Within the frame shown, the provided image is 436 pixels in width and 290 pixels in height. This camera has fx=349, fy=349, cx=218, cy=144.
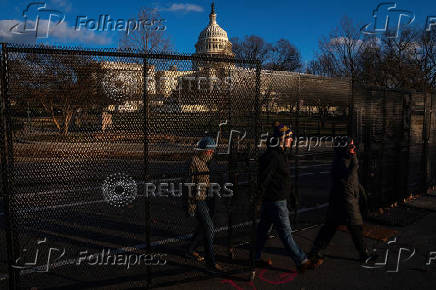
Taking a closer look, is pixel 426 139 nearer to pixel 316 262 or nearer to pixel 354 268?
pixel 354 268

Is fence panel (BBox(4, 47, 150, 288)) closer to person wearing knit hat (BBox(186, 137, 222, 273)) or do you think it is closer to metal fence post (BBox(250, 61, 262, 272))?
person wearing knit hat (BBox(186, 137, 222, 273))

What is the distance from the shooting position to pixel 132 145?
13.8 ft

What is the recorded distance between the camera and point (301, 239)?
20.1ft

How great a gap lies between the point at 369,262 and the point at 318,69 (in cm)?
4015

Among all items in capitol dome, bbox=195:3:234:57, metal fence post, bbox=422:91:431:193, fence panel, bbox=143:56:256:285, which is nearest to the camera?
fence panel, bbox=143:56:256:285

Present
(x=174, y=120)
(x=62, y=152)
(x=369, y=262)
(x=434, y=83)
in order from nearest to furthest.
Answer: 1. (x=62, y=152)
2. (x=174, y=120)
3. (x=369, y=262)
4. (x=434, y=83)

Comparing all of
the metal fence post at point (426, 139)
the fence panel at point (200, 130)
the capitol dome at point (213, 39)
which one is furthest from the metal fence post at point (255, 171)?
the capitol dome at point (213, 39)

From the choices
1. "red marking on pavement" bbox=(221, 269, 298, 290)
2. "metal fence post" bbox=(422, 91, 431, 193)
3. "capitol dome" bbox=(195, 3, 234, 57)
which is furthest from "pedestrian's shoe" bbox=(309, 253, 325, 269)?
"capitol dome" bbox=(195, 3, 234, 57)

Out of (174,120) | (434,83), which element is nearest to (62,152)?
(174,120)

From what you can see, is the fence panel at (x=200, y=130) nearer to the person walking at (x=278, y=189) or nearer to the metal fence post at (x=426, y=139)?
the person walking at (x=278, y=189)

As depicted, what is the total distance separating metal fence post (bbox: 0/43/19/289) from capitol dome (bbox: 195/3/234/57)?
145ft

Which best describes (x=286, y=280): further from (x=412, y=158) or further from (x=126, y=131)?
(x=412, y=158)

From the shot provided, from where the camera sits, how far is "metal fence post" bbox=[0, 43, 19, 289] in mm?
3412

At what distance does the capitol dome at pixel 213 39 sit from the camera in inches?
2026
